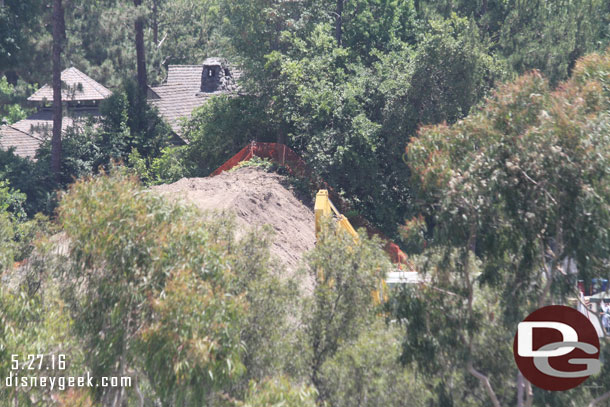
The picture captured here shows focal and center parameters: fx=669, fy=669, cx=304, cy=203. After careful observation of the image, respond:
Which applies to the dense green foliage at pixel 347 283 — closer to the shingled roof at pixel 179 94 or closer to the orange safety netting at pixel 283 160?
the orange safety netting at pixel 283 160

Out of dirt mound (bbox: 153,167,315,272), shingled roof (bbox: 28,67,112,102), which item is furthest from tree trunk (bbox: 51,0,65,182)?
dirt mound (bbox: 153,167,315,272)

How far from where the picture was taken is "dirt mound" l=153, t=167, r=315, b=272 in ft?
67.4

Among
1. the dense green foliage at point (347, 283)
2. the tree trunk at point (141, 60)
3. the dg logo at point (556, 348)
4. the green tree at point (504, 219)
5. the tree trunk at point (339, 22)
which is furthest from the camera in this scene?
the tree trunk at point (141, 60)

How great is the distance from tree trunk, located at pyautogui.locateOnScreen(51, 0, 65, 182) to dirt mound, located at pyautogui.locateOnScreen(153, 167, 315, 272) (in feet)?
37.2

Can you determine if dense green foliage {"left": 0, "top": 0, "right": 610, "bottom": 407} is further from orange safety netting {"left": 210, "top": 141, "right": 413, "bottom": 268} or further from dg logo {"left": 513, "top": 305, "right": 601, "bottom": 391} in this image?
orange safety netting {"left": 210, "top": 141, "right": 413, "bottom": 268}

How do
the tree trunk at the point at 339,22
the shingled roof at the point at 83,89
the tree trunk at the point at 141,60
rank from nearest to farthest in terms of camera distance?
the tree trunk at the point at 339,22 → the tree trunk at the point at 141,60 → the shingled roof at the point at 83,89

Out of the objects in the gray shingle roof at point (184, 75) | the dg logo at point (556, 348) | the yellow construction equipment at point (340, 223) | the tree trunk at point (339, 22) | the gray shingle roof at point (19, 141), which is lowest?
the gray shingle roof at point (19, 141)

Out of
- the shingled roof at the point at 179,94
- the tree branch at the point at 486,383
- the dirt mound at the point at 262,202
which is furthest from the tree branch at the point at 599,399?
the shingled roof at the point at 179,94

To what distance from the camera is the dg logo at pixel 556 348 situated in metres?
9.29

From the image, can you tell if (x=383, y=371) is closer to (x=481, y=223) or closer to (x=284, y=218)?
(x=481, y=223)

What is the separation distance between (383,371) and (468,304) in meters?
1.58

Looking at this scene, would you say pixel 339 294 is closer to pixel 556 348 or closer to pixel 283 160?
pixel 556 348

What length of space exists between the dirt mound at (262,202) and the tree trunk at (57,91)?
11.3m

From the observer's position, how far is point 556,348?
9.37 meters
